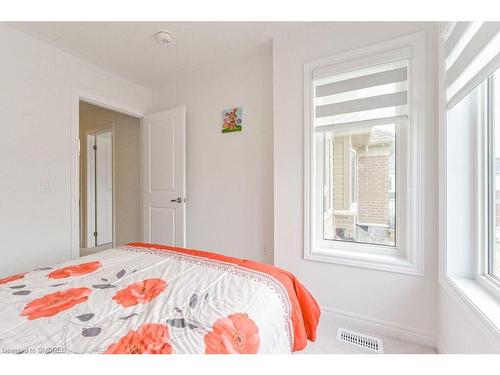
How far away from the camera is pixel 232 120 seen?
2516 millimetres

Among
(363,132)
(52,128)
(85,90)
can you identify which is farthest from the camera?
(85,90)

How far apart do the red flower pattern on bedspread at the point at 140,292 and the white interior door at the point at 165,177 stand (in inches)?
62.1

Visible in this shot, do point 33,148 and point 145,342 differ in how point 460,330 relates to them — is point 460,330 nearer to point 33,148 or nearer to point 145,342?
point 145,342

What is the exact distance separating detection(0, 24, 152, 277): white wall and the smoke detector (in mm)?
1002

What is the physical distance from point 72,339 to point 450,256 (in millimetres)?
1851

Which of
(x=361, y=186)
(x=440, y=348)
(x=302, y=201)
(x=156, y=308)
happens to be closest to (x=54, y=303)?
(x=156, y=308)

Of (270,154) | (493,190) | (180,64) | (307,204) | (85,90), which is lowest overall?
(307,204)

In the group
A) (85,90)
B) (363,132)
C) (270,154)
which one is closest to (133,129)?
(85,90)

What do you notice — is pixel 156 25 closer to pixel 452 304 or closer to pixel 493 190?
pixel 493 190

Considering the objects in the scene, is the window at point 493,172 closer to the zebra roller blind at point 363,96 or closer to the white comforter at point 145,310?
the zebra roller blind at point 363,96

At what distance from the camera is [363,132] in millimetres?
1900

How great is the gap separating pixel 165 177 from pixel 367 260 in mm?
2331

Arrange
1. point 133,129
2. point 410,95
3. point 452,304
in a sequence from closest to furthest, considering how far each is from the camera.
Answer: point 452,304 < point 410,95 < point 133,129

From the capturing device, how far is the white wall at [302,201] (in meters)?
1.55
